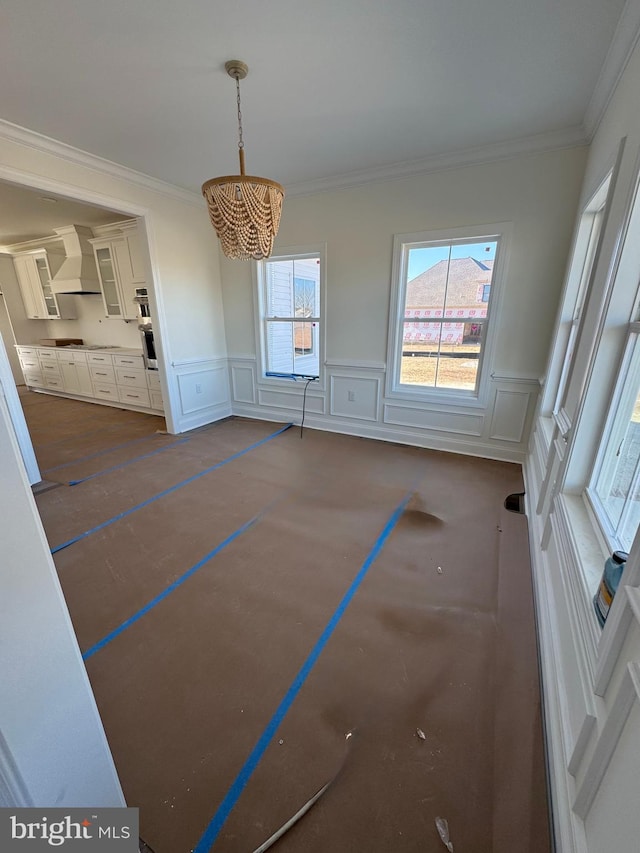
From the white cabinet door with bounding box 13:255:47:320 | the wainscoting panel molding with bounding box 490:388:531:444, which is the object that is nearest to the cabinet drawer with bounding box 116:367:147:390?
the white cabinet door with bounding box 13:255:47:320

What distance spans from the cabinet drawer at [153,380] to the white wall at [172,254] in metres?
Result: 0.86

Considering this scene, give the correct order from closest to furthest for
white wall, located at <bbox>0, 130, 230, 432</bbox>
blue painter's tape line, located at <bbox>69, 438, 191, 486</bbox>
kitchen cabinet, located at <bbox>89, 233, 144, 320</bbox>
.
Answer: white wall, located at <bbox>0, 130, 230, 432</bbox> → blue painter's tape line, located at <bbox>69, 438, 191, 486</bbox> → kitchen cabinet, located at <bbox>89, 233, 144, 320</bbox>

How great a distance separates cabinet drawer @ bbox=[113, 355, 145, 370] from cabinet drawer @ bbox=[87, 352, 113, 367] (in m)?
0.16

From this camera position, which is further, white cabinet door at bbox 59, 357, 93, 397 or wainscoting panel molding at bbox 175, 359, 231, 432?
white cabinet door at bbox 59, 357, 93, 397

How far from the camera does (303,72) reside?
2.15 meters

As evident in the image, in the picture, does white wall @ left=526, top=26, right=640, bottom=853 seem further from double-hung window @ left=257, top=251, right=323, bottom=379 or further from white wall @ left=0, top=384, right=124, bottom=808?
double-hung window @ left=257, top=251, right=323, bottom=379

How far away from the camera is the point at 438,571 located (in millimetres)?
2146

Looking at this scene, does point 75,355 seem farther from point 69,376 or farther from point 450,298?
point 450,298

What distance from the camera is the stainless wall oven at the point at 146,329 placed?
4.93 metres

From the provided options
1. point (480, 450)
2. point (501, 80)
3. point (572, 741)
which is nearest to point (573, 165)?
point (501, 80)

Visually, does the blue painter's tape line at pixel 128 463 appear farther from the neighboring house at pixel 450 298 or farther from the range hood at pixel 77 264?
the range hood at pixel 77 264

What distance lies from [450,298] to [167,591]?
11.8 ft

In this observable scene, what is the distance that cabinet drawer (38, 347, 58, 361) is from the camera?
6316 millimetres

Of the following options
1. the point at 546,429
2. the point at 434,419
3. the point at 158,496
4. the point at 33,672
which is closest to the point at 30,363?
the point at 158,496
